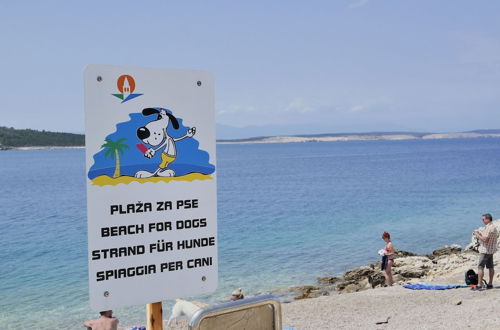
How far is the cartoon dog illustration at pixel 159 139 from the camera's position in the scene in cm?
326

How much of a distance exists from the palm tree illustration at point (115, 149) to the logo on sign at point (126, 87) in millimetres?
237

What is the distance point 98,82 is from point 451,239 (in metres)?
30.7

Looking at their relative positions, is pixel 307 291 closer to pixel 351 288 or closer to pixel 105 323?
pixel 351 288

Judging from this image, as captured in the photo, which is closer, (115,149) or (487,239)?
(115,149)

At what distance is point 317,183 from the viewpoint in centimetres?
7475

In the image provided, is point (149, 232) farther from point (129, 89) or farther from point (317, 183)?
point (317, 183)

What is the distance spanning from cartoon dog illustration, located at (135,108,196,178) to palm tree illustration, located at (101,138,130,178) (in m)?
0.11

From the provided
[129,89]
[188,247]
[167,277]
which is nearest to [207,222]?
[188,247]

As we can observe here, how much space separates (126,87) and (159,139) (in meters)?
0.35

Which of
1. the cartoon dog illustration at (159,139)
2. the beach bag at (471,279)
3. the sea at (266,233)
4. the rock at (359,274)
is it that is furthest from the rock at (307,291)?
the cartoon dog illustration at (159,139)

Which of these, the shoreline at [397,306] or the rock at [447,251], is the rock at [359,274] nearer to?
the shoreline at [397,306]

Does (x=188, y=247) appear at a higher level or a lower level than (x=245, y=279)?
higher

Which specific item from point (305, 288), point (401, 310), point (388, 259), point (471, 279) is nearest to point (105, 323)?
point (401, 310)

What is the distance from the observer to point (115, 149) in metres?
3.19
